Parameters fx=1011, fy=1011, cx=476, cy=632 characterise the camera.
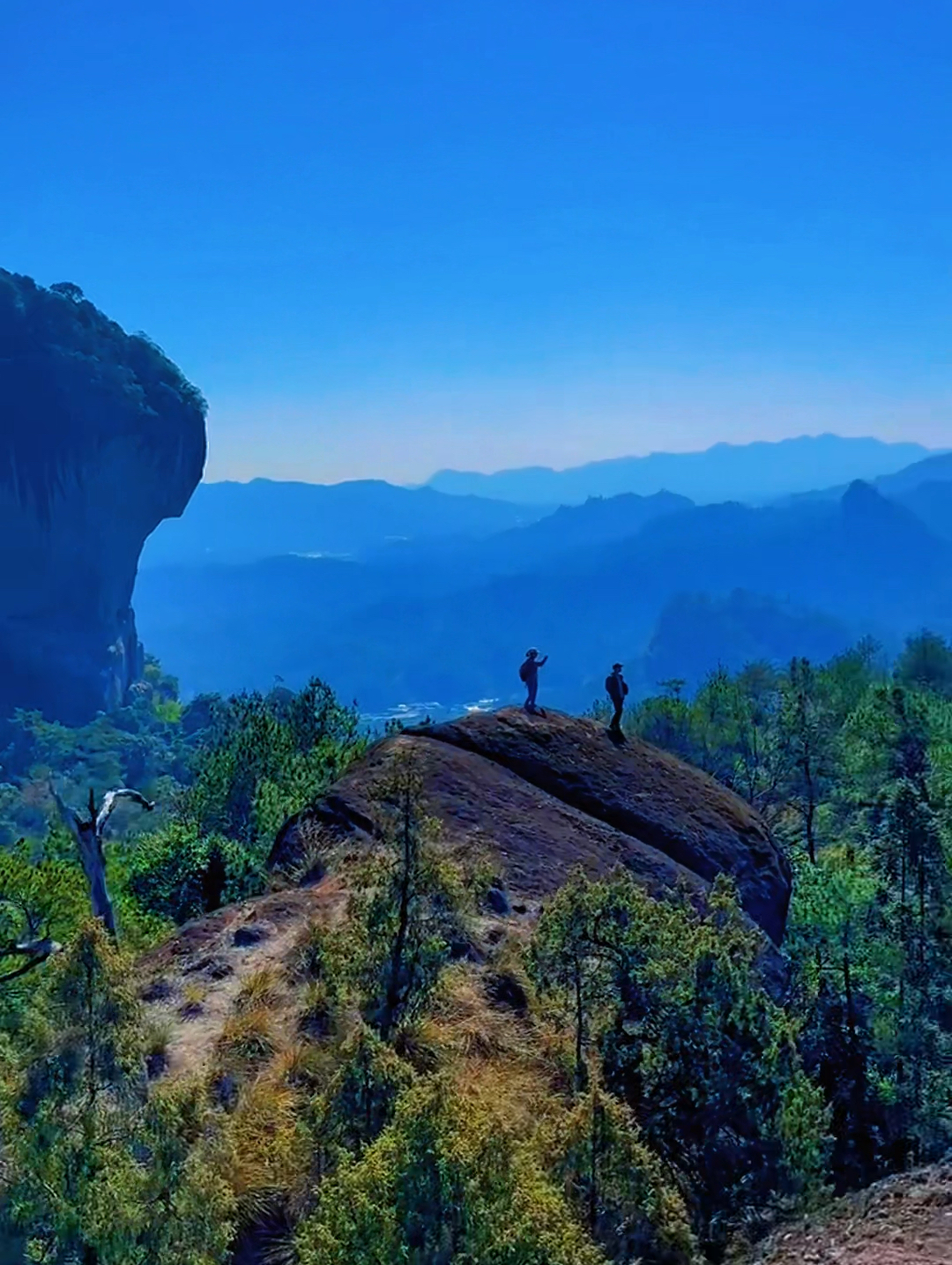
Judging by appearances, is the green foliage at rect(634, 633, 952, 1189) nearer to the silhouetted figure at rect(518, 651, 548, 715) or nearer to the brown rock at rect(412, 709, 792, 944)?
the brown rock at rect(412, 709, 792, 944)

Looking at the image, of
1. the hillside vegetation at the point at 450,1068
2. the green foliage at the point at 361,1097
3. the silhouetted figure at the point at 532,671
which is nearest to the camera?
the hillside vegetation at the point at 450,1068

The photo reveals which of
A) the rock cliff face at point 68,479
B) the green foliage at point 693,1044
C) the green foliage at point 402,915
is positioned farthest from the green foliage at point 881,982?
the rock cliff face at point 68,479

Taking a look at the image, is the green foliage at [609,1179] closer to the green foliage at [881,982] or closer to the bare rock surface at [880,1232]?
the bare rock surface at [880,1232]

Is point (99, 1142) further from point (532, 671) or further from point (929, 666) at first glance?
point (929, 666)

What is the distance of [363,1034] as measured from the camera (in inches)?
323

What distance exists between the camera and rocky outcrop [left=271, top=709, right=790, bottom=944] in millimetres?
18141

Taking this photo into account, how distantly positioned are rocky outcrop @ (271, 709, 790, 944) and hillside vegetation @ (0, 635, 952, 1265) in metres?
0.83

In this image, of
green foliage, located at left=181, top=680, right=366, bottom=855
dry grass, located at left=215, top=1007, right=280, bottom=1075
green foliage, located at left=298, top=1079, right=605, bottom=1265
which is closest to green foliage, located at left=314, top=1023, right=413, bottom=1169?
green foliage, located at left=298, top=1079, right=605, bottom=1265

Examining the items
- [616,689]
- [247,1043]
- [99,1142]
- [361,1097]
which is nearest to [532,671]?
[616,689]

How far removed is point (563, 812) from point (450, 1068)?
33.0 feet

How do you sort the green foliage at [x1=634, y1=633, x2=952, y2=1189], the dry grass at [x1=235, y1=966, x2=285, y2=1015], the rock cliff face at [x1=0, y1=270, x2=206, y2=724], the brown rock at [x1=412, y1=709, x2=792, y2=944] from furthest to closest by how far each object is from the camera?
the rock cliff face at [x1=0, y1=270, x2=206, y2=724]
the brown rock at [x1=412, y1=709, x2=792, y2=944]
the green foliage at [x1=634, y1=633, x2=952, y2=1189]
the dry grass at [x1=235, y1=966, x2=285, y2=1015]

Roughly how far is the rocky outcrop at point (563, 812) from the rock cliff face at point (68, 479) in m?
134

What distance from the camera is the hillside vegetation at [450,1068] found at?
6.74m

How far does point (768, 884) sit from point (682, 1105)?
35.3ft
